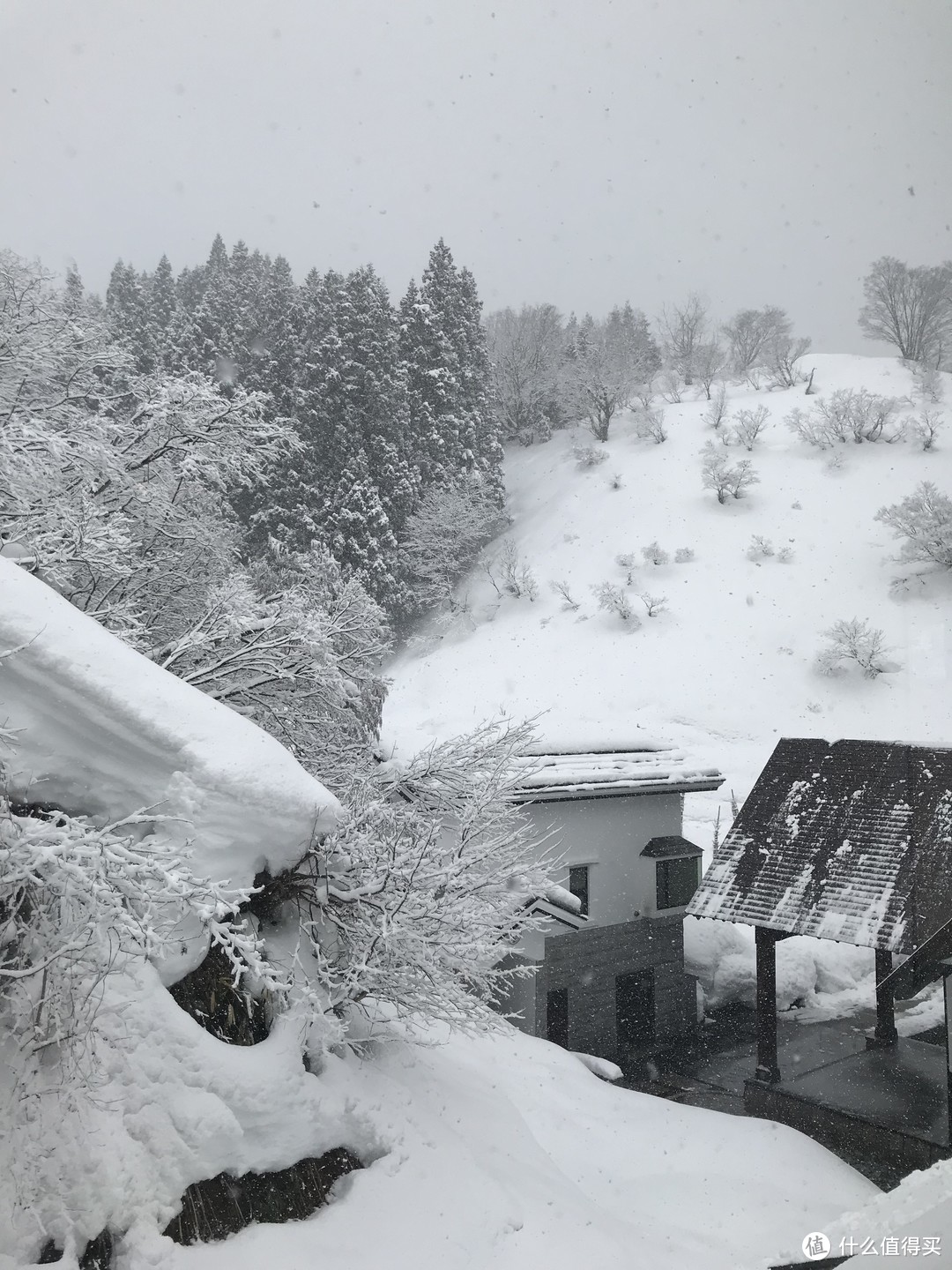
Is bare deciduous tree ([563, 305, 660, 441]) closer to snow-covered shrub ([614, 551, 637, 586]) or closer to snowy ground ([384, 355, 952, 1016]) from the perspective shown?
snowy ground ([384, 355, 952, 1016])

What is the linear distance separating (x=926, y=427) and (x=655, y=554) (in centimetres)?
1340

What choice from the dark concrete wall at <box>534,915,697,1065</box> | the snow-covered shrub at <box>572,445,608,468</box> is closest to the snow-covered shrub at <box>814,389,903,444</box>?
the snow-covered shrub at <box>572,445,608,468</box>

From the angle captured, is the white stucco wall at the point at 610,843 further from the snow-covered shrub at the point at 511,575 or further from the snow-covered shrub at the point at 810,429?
the snow-covered shrub at the point at 810,429

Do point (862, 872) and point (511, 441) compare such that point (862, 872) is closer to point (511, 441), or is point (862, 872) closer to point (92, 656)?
point (92, 656)

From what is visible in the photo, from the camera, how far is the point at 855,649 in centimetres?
2611

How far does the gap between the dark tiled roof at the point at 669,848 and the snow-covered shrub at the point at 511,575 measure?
65.9ft

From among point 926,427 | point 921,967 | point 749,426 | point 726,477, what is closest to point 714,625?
point 726,477

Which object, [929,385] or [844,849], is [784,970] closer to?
[844,849]

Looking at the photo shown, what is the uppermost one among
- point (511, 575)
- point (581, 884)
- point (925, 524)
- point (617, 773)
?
point (925, 524)

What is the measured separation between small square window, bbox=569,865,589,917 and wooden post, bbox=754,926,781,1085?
Result: 3.08 m

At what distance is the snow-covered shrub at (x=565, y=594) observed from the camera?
108ft

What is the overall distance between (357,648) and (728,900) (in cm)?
614

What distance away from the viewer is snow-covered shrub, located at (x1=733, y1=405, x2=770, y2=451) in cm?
3931

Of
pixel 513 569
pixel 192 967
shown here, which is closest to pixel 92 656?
pixel 192 967
